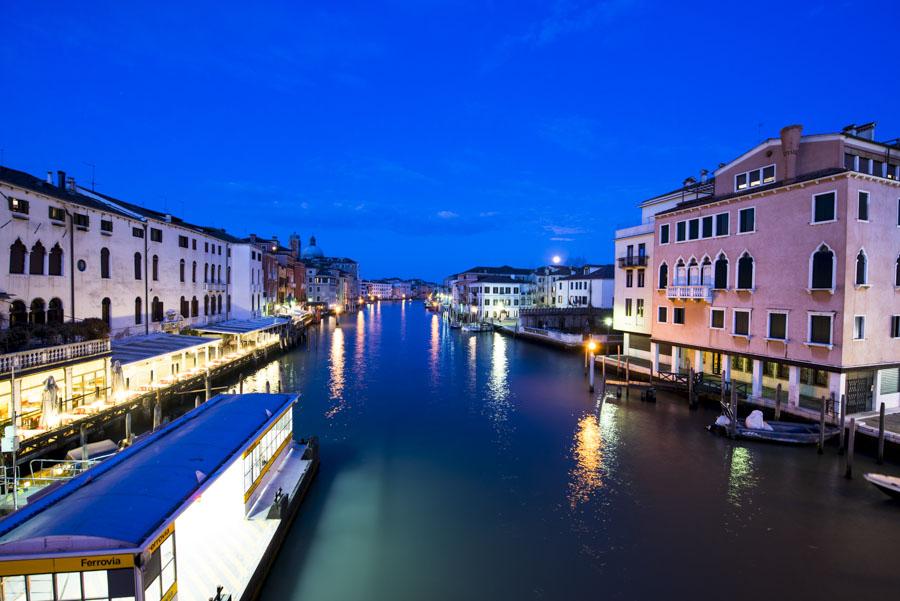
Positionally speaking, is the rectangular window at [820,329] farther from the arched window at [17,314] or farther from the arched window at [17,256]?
the arched window at [17,256]

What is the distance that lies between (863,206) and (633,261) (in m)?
18.1

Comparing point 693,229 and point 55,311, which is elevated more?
point 693,229

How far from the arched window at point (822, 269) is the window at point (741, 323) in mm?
4290

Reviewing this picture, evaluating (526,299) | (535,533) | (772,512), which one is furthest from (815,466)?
(526,299)

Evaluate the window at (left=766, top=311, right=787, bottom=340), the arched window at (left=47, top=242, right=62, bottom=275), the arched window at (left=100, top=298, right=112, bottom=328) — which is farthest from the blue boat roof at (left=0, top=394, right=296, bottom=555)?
the window at (left=766, top=311, right=787, bottom=340)

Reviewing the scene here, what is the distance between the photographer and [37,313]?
915 inches

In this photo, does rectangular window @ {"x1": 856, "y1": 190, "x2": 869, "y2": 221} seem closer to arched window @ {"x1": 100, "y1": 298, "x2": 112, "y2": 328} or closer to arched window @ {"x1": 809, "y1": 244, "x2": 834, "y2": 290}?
arched window @ {"x1": 809, "y1": 244, "x2": 834, "y2": 290}

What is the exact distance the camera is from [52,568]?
7.04m

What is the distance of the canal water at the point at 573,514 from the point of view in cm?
1229

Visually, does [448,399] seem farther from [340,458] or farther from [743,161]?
[743,161]

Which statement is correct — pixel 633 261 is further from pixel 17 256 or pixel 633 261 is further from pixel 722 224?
pixel 17 256

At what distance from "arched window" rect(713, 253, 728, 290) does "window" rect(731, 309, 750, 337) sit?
177cm

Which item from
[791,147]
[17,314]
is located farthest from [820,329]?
[17,314]

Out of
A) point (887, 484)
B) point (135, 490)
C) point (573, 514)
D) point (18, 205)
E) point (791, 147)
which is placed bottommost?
point (573, 514)
